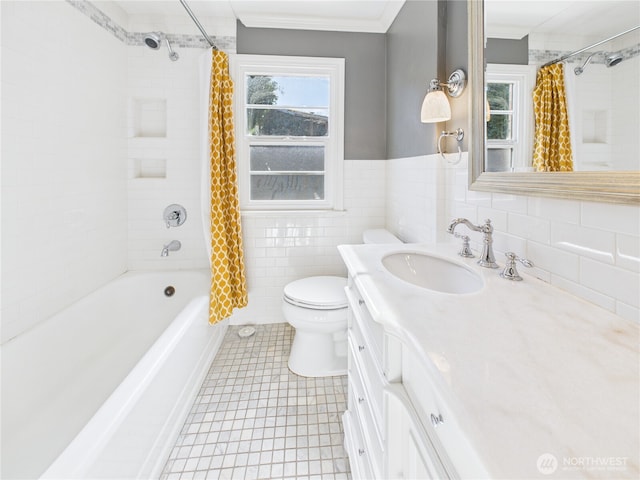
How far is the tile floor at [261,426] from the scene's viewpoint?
134 centimetres

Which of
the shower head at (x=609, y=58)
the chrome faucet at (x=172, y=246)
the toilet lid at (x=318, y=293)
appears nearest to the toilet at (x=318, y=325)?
the toilet lid at (x=318, y=293)

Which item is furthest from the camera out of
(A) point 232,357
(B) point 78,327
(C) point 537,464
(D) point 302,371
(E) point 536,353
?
(A) point 232,357

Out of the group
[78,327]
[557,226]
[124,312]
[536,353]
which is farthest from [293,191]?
[536,353]

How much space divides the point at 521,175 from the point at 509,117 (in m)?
0.21

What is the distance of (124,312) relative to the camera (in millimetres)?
2172

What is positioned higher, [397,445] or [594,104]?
[594,104]

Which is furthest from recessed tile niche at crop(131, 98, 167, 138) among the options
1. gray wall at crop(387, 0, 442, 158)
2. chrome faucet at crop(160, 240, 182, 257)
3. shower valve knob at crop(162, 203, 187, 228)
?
gray wall at crop(387, 0, 442, 158)

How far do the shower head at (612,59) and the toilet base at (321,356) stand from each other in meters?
1.64

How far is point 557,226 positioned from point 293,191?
75.1 inches

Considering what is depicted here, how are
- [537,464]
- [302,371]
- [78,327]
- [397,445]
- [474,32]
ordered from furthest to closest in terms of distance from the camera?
[302,371] < [78,327] < [474,32] < [397,445] < [537,464]

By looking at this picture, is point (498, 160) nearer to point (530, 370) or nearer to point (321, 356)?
point (530, 370)

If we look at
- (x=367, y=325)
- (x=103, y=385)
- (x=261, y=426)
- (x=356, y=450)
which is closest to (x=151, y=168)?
(x=103, y=385)

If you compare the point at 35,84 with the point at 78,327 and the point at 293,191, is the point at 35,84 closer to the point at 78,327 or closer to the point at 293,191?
the point at 78,327

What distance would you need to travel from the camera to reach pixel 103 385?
169 cm
